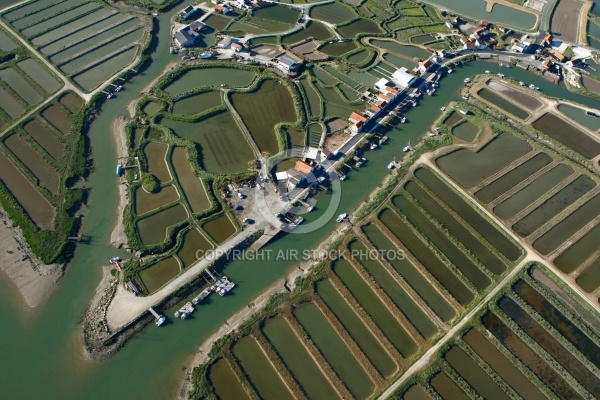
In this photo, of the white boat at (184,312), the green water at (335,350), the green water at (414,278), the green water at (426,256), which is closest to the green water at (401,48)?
the green water at (426,256)

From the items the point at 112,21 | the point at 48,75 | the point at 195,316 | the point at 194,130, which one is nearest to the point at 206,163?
the point at 194,130

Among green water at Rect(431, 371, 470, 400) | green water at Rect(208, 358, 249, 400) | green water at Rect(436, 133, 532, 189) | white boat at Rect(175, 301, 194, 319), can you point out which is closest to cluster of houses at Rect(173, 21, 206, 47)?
green water at Rect(436, 133, 532, 189)

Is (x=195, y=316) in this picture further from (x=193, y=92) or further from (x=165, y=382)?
(x=193, y=92)

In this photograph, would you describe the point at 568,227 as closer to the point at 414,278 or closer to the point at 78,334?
the point at 414,278

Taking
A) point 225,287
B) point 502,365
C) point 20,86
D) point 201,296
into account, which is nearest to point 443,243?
point 502,365

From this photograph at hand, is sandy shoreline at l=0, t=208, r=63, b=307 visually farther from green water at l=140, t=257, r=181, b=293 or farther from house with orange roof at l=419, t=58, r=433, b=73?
house with orange roof at l=419, t=58, r=433, b=73
